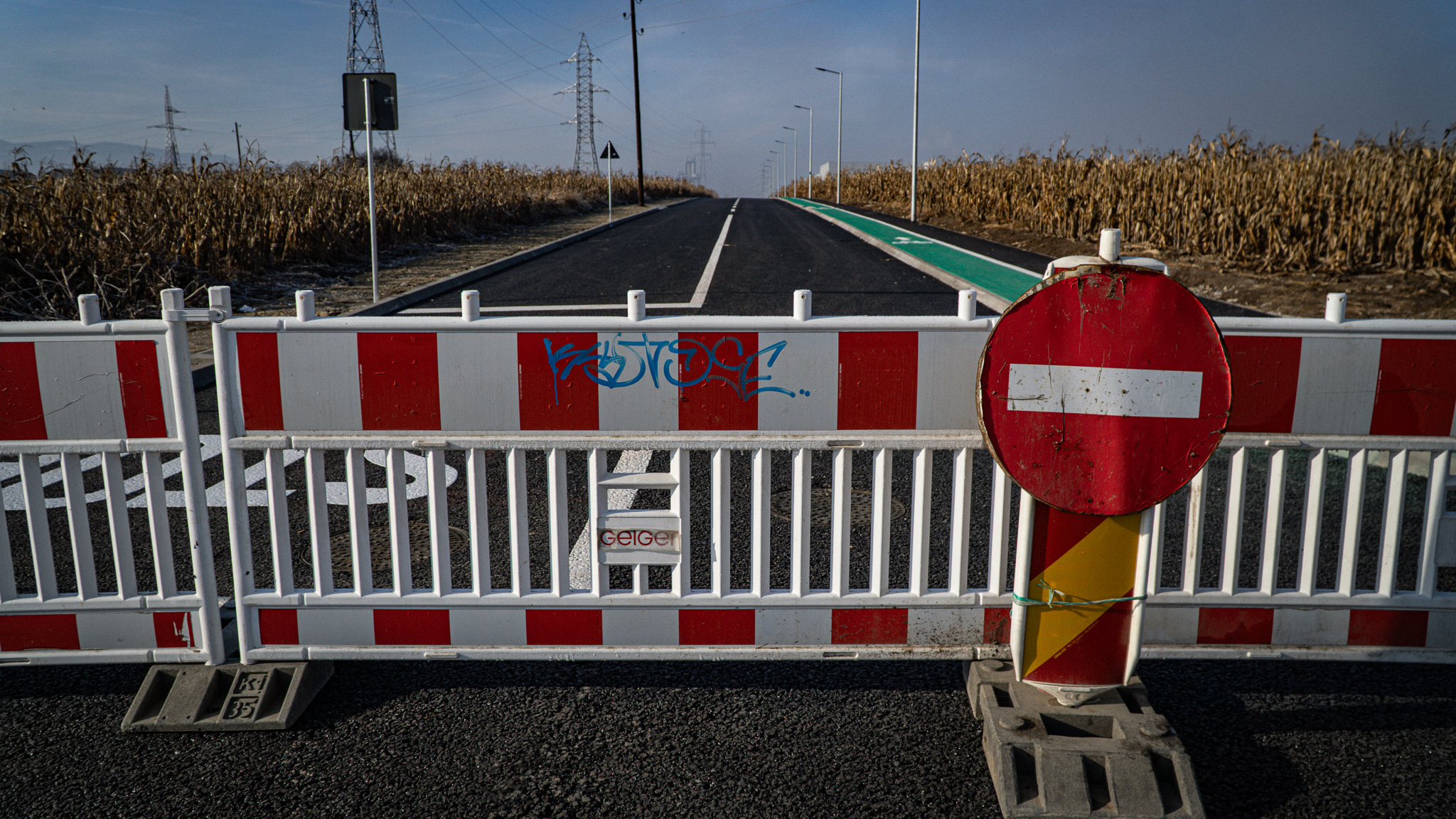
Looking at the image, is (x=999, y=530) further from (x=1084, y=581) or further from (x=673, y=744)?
(x=673, y=744)

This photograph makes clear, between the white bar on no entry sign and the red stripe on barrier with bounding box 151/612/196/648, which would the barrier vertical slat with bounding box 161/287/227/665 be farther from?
the white bar on no entry sign

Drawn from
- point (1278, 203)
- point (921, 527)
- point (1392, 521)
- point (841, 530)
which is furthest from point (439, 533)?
point (1278, 203)

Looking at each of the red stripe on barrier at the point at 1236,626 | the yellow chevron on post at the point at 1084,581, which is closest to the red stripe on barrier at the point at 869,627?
the yellow chevron on post at the point at 1084,581

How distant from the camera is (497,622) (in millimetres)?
3039

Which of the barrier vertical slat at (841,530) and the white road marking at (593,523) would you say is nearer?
the barrier vertical slat at (841,530)

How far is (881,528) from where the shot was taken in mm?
2965

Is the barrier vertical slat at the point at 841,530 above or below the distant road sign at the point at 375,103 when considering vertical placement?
below

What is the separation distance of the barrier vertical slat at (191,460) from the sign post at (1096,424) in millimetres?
2523

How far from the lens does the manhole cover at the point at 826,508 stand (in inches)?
178

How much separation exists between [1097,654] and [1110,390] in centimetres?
82

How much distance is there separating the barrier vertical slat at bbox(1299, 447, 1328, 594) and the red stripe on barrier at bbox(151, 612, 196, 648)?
12.5 feet

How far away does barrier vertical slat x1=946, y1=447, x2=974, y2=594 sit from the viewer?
291cm

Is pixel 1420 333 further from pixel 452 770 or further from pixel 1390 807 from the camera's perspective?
pixel 452 770

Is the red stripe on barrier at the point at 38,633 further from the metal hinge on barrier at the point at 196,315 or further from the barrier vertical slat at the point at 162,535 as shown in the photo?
the metal hinge on barrier at the point at 196,315
